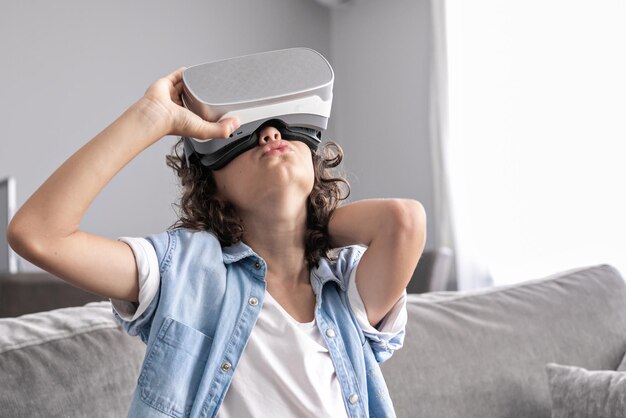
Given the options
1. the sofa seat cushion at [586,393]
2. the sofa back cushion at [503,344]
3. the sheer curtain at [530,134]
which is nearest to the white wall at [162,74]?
the sheer curtain at [530,134]

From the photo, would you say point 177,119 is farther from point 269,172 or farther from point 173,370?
point 173,370

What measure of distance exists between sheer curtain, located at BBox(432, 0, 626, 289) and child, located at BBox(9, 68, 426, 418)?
252 centimetres

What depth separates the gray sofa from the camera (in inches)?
47.5

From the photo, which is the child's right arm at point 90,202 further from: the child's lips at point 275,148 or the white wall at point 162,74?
the white wall at point 162,74

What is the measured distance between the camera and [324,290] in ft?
3.70

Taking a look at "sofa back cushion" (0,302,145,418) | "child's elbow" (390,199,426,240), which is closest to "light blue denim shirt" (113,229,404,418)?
"child's elbow" (390,199,426,240)

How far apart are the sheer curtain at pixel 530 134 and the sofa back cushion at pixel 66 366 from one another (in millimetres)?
2589

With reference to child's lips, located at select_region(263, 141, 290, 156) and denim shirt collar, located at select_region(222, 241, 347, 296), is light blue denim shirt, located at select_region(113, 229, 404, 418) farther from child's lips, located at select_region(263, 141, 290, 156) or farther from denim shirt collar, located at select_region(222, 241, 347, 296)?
child's lips, located at select_region(263, 141, 290, 156)

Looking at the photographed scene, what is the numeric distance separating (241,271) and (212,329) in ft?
0.31

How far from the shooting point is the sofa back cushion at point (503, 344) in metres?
1.58

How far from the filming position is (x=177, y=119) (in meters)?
0.98

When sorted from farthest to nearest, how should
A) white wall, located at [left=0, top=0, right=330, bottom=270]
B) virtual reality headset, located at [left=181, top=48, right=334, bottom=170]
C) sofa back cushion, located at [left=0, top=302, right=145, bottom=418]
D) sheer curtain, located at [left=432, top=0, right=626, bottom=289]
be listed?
white wall, located at [left=0, top=0, right=330, bottom=270]
sheer curtain, located at [left=432, top=0, right=626, bottom=289]
sofa back cushion, located at [left=0, top=302, right=145, bottom=418]
virtual reality headset, located at [left=181, top=48, right=334, bottom=170]

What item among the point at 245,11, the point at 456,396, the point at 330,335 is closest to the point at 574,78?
the point at 245,11

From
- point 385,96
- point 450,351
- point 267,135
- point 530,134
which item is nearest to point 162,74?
point 385,96
